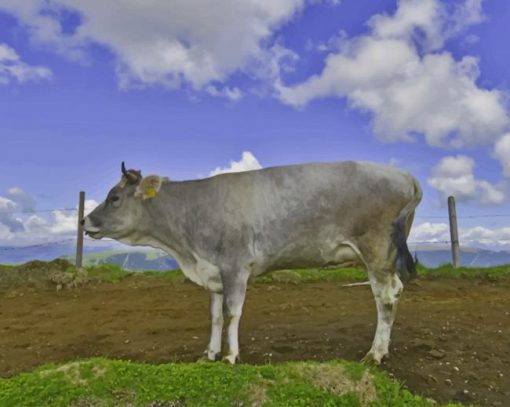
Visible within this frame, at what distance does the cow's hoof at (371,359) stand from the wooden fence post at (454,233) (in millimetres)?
12283

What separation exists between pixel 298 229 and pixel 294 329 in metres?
2.33

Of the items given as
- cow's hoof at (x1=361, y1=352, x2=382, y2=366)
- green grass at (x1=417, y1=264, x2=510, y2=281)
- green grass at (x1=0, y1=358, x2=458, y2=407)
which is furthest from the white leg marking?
green grass at (x1=417, y1=264, x2=510, y2=281)

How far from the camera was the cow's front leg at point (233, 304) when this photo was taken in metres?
7.32

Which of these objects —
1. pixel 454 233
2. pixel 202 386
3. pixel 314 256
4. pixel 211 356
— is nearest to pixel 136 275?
pixel 454 233

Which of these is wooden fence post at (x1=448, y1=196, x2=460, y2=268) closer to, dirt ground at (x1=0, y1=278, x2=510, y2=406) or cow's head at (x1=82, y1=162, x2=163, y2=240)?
dirt ground at (x1=0, y1=278, x2=510, y2=406)

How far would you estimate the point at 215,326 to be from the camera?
790 cm

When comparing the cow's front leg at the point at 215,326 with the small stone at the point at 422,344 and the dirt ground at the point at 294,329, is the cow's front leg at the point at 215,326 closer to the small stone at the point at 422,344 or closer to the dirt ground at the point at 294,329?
the dirt ground at the point at 294,329

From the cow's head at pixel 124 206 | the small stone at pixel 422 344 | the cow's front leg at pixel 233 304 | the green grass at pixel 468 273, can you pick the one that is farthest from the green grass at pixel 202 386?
the green grass at pixel 468 273

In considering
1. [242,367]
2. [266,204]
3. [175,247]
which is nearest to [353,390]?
[242,367]

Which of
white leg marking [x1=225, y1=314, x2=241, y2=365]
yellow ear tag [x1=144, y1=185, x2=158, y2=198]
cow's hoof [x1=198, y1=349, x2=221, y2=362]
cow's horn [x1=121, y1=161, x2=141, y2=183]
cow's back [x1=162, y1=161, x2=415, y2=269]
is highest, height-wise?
cow's horn [x1=121, y1=161, x2=141, y2=183]

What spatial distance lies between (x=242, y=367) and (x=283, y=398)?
0.58 m

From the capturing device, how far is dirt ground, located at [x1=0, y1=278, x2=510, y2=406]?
7.51m

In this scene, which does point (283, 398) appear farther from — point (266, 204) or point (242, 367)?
point (266, 204)

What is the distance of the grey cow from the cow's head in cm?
59
